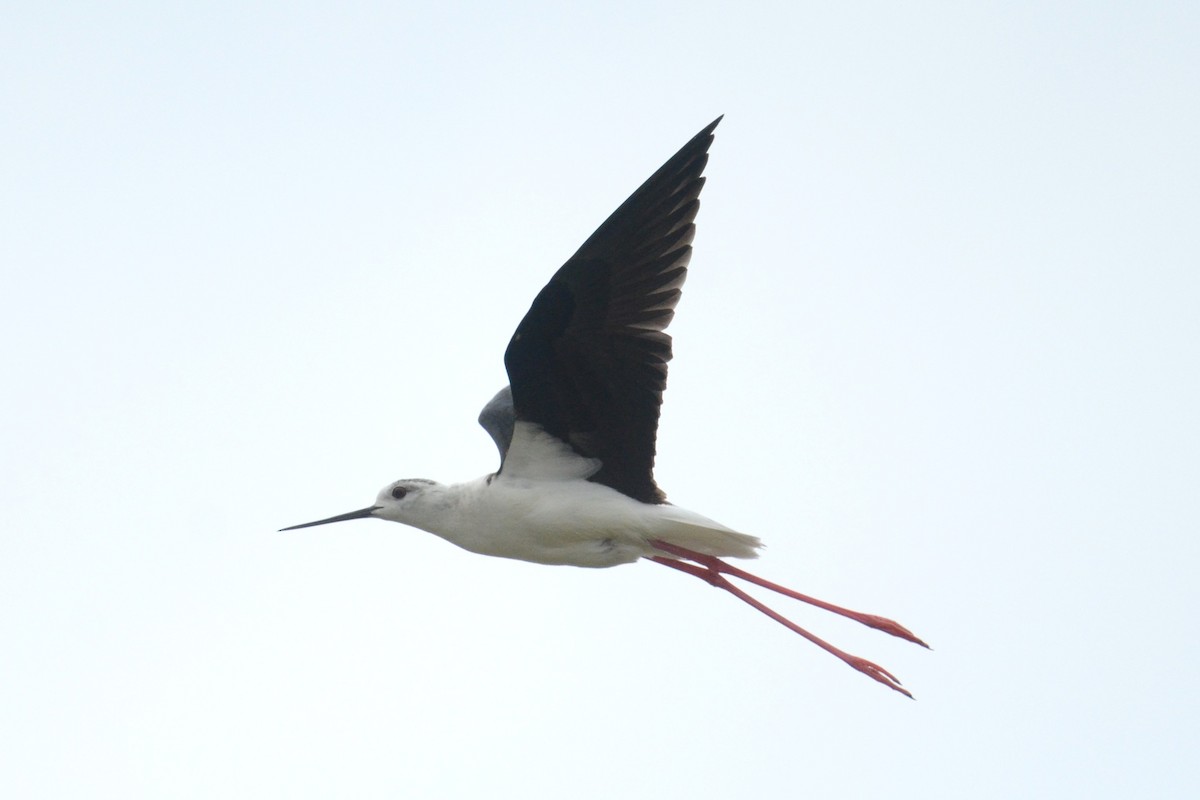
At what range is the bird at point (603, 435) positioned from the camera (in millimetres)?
7168

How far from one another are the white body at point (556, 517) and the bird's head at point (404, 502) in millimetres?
80

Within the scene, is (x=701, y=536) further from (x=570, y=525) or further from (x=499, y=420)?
(x=499, y=420)

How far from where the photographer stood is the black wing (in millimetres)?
7125

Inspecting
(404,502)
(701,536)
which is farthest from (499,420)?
(701,536)

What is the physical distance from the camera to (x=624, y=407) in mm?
7586

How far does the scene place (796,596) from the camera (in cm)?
834

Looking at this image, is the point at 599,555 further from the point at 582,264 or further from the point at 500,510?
the point at 582,264

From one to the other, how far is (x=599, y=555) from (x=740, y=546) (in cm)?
71

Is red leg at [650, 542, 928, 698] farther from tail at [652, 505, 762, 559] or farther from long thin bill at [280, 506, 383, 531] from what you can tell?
long thin bill at [280, 506, 383, 531]

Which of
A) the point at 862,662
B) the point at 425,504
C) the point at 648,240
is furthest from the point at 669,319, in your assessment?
the point at 862,662

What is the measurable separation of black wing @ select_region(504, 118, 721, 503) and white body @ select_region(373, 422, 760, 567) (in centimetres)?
16

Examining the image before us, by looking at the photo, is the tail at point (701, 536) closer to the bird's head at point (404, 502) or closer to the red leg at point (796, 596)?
the red leg at point (796, 596)

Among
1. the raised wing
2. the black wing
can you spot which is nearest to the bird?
the black wing

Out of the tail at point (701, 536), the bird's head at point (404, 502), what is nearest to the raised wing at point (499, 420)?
the bird's head at point (404, 502)
